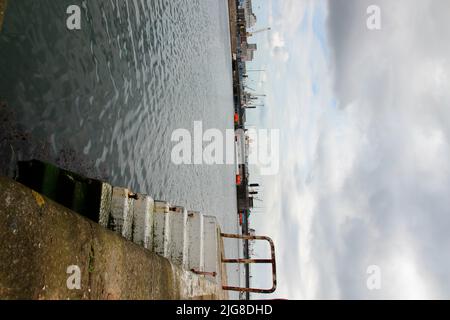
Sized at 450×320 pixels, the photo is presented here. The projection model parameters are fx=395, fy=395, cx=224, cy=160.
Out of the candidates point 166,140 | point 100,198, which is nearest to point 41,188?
point 100,198

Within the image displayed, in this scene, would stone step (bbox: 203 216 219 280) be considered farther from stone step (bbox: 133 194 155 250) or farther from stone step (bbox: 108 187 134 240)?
stone step (bbox: 108 187 134 240)

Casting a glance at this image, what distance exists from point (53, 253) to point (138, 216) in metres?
4.12

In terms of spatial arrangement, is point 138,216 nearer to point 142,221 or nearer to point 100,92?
point 142,221

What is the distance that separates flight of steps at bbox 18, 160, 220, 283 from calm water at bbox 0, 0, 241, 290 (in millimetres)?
568

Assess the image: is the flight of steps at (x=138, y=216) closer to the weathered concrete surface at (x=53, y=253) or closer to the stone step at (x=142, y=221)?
the stone step at (x=142, y=221)

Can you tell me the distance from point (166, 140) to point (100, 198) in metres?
8.84

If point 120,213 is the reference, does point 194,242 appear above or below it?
below

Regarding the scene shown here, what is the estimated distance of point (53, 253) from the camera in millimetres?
2689

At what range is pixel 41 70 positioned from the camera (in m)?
6.71

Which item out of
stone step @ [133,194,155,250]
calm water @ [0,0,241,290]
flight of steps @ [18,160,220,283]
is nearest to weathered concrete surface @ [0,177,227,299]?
flight of steps @ [18,160,220,283]

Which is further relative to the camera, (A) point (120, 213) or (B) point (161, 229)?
(B) point (161, 229)

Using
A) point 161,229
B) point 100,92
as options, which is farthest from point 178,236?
point 100,92

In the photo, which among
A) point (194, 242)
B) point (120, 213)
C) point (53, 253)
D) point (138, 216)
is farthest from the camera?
point (194, 242)
